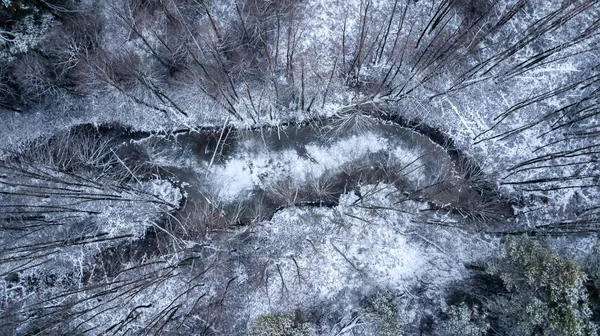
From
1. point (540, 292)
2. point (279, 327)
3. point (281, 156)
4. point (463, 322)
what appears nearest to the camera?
point (540, 292)

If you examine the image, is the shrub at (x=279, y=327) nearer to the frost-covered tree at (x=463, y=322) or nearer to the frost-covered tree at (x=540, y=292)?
the frost-covered tree at (x=463, y=322)

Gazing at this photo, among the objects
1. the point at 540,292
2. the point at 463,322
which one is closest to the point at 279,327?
the point at 463,322

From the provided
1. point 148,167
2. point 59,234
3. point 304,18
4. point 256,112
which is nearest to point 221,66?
point 256,112

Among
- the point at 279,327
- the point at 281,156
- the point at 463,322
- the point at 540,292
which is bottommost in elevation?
the point at 463,322

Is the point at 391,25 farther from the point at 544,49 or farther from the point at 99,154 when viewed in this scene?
the point at 99,154

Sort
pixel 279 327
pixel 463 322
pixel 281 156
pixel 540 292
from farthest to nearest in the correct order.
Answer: pixel 281 156 < pixel 279 327 < pixel 463 322 < pixel 540 292

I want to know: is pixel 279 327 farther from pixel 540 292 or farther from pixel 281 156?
pixel 540 292

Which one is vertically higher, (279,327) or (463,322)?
(279,327)

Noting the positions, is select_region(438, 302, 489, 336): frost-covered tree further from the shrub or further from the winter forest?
the shrub

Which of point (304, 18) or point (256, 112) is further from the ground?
point (304, 18)
